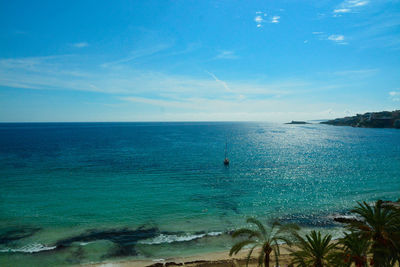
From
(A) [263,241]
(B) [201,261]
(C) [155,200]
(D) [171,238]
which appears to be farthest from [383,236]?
(C) [155,200]

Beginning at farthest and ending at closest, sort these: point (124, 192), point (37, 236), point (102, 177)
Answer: point (102, 177), point (124, 192), point (37, 236)

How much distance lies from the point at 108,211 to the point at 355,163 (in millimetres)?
80071

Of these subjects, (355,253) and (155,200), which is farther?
(155,200)

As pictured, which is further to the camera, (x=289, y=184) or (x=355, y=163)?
(x=355, y=163)

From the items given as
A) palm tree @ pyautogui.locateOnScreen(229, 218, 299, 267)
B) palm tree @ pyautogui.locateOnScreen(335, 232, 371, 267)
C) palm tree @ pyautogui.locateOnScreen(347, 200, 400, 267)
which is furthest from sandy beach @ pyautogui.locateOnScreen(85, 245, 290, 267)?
palm tree @ pyautogui.locateOnScreen(347, 200, 400, 267)

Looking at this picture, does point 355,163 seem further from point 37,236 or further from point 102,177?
point 37,236

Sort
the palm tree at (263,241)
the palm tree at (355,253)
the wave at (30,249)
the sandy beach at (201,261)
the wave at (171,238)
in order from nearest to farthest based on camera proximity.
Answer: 1. the palm tree at (355,253)
2. the palm tree at (263,241)
3. the sandy beach at (201,261)
4. the wave at (30,249)
5. the wave at (171,238)

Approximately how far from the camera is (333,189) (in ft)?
172

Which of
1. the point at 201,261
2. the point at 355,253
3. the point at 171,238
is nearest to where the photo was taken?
the point at 355,253

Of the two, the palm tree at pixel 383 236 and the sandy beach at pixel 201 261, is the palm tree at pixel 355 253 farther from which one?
the sandy beach at pixel 201 261

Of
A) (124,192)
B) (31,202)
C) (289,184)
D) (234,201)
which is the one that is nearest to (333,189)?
(289,184)

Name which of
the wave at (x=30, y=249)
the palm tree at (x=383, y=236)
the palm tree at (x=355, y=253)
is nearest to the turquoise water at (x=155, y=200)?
the wave at (x=30, y=249)

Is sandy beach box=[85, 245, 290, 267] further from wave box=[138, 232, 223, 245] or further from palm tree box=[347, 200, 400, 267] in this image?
palm tree box=[347, 200, 400, 267]

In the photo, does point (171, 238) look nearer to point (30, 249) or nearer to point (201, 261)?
point (201, 261)
